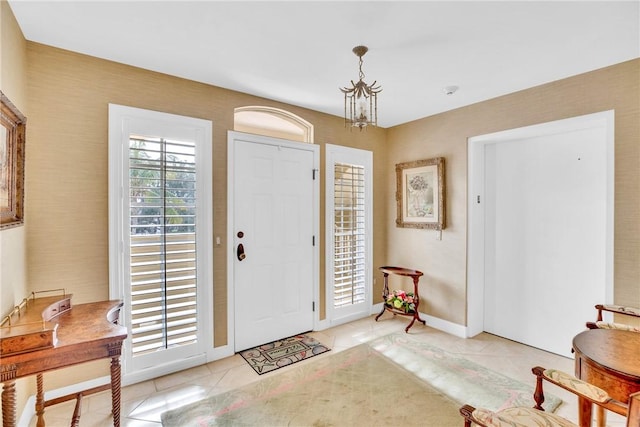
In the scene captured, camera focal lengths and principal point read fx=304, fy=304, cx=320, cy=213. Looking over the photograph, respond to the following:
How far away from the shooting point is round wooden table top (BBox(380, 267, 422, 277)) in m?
3.67

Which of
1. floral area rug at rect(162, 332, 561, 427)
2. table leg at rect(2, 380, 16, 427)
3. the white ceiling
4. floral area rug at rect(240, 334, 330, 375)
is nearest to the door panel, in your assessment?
the white ceiling

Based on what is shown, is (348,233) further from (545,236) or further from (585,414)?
(585,414)

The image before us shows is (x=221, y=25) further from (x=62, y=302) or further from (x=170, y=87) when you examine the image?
(x=62, y=302)

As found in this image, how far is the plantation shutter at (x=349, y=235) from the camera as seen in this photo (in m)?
3.80

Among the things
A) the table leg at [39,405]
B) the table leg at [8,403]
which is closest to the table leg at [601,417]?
the table leg at [8,403]

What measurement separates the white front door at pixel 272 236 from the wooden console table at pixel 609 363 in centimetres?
246

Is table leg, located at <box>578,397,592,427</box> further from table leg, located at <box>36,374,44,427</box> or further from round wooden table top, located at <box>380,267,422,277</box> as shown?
table leg, located at <box>36,374,44,427</box>

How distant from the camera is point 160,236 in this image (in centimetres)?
255

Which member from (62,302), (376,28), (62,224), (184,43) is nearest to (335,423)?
(62,302)

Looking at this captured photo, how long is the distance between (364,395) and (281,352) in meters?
0.99

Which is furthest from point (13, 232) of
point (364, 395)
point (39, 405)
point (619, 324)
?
point (619, 324)

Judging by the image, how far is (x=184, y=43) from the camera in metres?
2.16

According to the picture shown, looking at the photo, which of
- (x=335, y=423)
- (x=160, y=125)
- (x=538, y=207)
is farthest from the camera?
(x=538, y=207)

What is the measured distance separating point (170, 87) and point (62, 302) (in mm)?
1840
